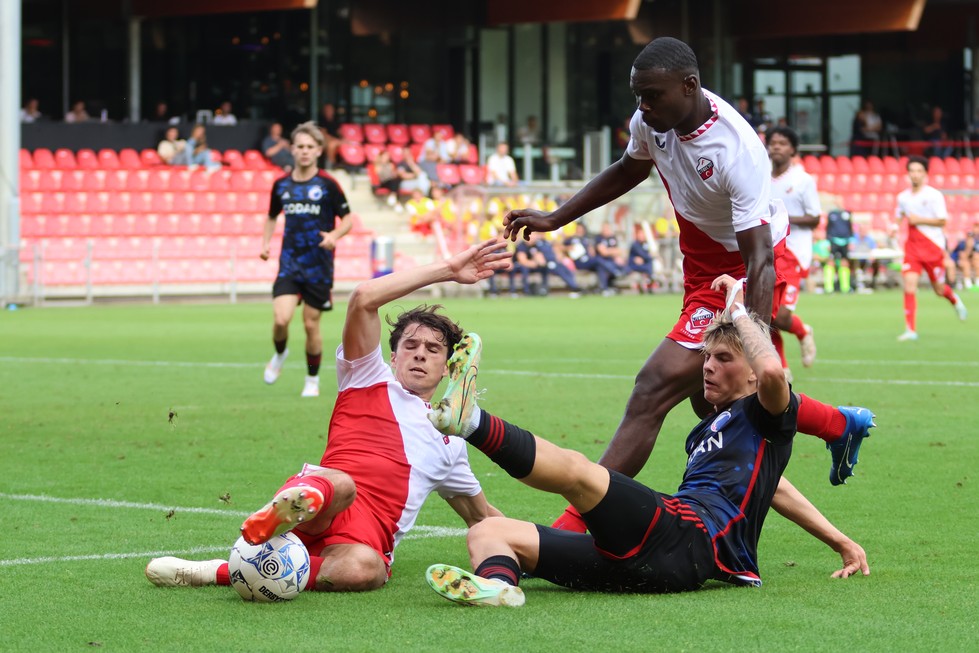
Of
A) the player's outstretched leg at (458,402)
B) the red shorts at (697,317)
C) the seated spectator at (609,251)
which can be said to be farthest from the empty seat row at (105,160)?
the player's outstretched leg at (458,402)

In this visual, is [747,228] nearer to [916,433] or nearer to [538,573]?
[538,573]

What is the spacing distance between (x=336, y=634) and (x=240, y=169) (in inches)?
1173

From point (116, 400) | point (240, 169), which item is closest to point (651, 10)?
point (240, 169)

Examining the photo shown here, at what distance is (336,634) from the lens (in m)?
4.74

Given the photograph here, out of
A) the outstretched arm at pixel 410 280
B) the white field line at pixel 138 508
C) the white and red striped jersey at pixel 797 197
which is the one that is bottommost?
the white field line at pixel 138 508

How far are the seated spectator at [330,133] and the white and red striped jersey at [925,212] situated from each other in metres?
16.2

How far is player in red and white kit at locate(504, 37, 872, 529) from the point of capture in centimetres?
612

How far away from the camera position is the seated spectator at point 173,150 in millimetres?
32875

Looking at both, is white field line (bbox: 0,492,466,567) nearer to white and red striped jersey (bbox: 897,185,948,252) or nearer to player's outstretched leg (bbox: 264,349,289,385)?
player's outstretched leg (bbox: 264,349,289,385)

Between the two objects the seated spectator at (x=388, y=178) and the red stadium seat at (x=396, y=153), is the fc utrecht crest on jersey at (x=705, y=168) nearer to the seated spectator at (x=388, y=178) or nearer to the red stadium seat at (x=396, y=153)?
the seated spectator at (x=388, y=178)

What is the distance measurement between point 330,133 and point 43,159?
7.31m

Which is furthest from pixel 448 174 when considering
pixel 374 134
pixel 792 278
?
pixel 792 278

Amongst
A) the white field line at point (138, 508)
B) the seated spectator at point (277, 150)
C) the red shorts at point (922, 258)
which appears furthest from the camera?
the seated spectator at point (277, 150)

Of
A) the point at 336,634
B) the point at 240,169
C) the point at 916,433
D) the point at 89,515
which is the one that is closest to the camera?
the point at 336,634
